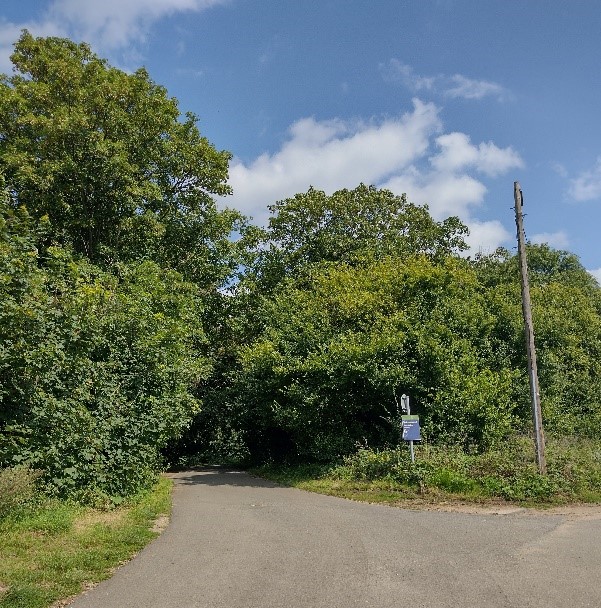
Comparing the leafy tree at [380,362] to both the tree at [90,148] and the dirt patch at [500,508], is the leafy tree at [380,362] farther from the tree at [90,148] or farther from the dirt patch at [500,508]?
the tree at [90,148]

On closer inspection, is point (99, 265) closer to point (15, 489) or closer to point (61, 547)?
point (15, 489)

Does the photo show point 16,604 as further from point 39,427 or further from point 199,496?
point 199,496

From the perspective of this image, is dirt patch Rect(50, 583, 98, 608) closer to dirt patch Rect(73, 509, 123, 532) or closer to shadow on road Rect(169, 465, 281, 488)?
dirt patch Rect(73, 509, 123, 532)

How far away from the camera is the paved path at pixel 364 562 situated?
6.07m

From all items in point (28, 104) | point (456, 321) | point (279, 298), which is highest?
point (28, 104)

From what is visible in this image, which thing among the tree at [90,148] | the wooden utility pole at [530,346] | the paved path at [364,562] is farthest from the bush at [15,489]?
the tree at [90,148]

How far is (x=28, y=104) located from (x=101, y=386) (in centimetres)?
1307

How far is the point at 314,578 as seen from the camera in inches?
269

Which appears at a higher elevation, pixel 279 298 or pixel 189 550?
pixel 279 298

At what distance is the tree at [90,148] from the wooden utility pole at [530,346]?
42.5ft

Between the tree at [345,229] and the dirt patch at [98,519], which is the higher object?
the tree at [345,229]

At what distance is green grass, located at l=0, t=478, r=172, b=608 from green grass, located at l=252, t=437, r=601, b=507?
633cm

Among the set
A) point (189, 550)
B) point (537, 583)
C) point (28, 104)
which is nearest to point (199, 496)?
point (189, 550)

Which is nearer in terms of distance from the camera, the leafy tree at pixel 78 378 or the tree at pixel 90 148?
the leafy tree at pixel 78 378
